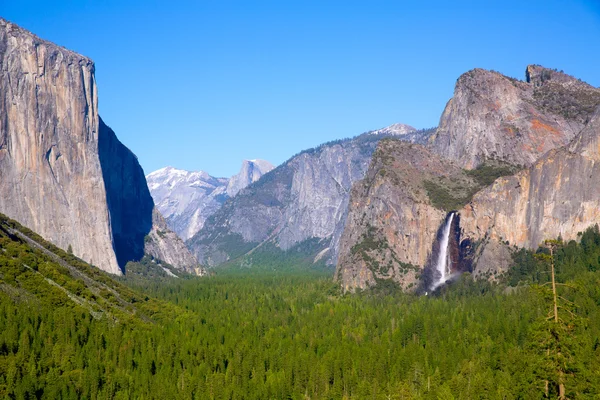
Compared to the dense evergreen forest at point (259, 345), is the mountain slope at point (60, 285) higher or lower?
higher

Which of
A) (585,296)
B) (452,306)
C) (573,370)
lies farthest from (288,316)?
(573,370)

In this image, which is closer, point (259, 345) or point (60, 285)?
point (259, 345)

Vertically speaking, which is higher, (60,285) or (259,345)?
(60,285)

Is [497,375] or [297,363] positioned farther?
[297,363]

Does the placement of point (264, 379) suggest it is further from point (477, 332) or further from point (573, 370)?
point (573, 370)

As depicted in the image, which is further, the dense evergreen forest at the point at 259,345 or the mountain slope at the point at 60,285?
the mountain slope at the point at 60,285

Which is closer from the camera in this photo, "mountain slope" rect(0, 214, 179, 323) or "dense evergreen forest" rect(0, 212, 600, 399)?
"dense evergreen forest" rect(0, 212, 600, 399)

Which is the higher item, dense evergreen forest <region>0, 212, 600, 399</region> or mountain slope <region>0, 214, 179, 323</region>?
mountain slope <region>0, 214, 179, 323</region>

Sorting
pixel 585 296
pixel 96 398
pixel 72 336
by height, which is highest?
pixel 585 296
